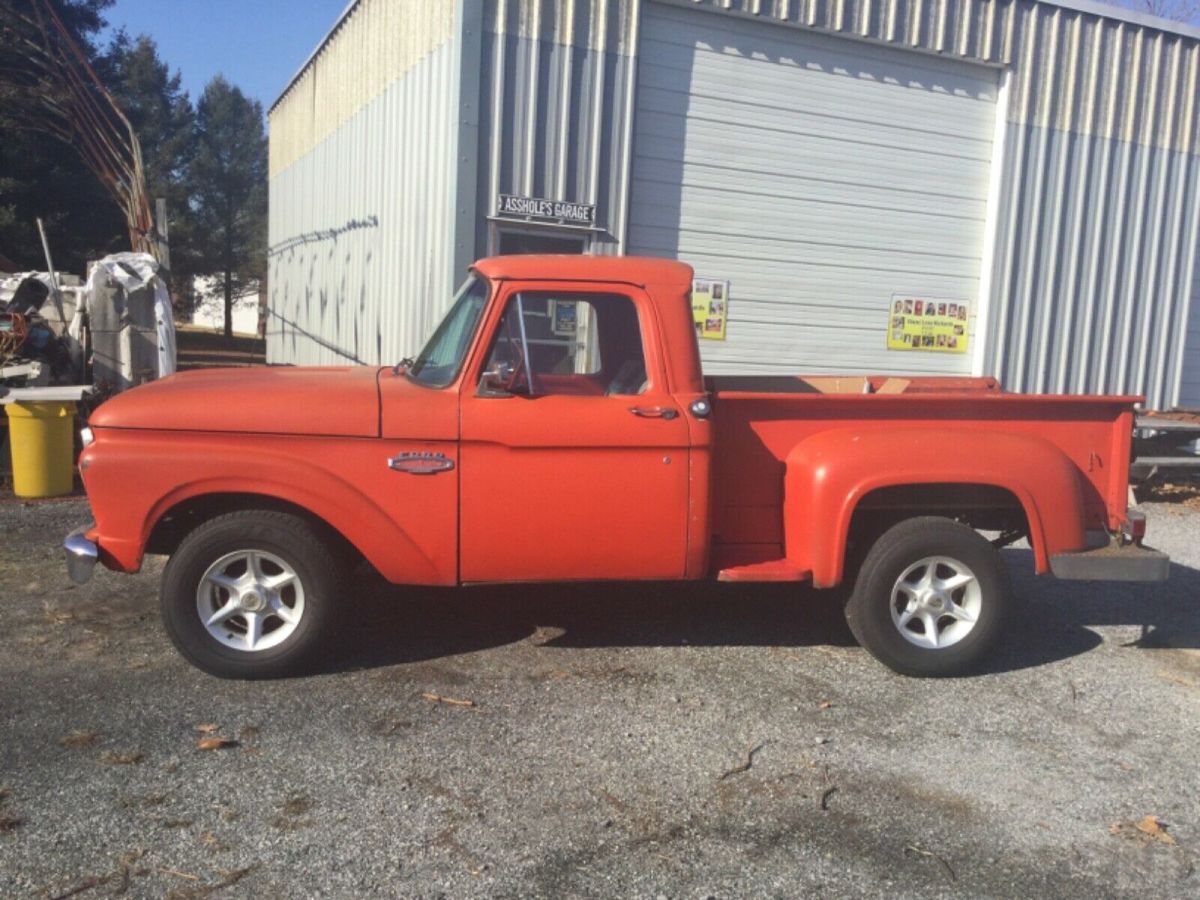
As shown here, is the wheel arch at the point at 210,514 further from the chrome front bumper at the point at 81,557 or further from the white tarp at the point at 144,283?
the white tarp at the point at 144,283

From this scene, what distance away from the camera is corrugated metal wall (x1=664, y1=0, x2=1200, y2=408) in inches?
451

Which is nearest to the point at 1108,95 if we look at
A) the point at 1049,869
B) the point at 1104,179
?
the point at 1104,179

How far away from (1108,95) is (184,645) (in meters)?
11.7

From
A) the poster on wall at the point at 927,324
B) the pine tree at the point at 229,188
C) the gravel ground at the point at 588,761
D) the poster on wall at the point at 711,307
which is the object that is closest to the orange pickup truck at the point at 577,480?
the gravel ground at the point at 588,761

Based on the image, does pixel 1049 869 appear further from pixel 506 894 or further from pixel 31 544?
pixel 31 544

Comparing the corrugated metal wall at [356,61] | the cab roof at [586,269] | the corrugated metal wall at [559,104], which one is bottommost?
the cab roof at [586,269]

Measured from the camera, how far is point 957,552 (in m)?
5.08

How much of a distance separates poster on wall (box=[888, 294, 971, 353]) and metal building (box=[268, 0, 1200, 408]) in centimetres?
3

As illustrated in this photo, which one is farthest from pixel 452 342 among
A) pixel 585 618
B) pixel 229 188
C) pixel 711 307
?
pixel 229 188

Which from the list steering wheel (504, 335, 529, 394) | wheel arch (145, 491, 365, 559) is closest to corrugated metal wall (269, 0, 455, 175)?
steering wheel (504, 335, 529, 394)

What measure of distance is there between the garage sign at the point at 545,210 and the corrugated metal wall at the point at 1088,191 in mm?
3955

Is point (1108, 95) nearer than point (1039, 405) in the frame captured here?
No

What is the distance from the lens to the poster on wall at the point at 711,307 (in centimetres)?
1065

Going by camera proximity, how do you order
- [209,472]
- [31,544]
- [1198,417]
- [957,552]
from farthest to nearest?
[1198,417], [31,544], [957,552], [209,472]
